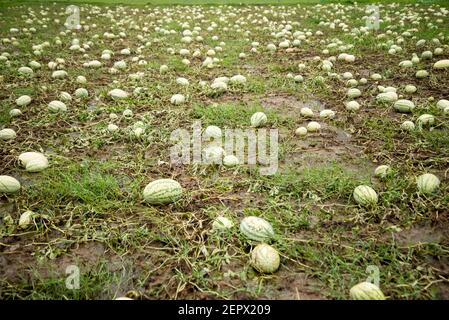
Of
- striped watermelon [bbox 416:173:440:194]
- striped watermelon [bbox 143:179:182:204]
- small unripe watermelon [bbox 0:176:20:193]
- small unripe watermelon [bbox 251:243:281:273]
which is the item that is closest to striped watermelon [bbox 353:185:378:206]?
striped watermelon [bbox 416:173:440:194]

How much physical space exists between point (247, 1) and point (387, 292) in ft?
55.8

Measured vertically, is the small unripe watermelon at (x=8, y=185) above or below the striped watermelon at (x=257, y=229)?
above

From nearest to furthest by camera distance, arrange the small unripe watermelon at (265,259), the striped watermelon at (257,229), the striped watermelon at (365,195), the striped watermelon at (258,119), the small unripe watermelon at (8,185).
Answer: the small unripe watermelon at (265,259), the striped watermelon at (257,229), the striped watermelon at (365,195), the small unripe watermelon at (8,185), the striped watermelon at (258,119)

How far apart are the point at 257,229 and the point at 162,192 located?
35.6 inches

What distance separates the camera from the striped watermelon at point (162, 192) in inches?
114

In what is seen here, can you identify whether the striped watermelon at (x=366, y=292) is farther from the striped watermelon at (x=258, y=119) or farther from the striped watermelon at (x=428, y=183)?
the striped watermelon at (x=258, y=119)

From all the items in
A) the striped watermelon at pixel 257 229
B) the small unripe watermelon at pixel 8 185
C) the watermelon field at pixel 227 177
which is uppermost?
the small unripe watermelon at pixel 8 185

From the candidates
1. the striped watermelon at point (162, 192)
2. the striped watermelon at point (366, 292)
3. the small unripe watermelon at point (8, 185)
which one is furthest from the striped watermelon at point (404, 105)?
the small unripe watermelon at point (8, 185)

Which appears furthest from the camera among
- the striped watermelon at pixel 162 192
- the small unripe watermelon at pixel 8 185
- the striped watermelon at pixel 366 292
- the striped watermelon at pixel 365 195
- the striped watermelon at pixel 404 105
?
the striped watermelon at pixel 404 105

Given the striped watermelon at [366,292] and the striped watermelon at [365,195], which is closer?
the striped watermelon at [366,292]

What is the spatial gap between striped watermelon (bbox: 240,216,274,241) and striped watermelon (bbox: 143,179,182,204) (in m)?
0.71

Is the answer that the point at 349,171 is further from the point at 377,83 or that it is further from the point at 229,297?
the point at 377,83

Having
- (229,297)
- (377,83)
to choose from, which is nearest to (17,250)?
(229,297)

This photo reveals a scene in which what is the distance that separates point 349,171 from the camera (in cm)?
332
